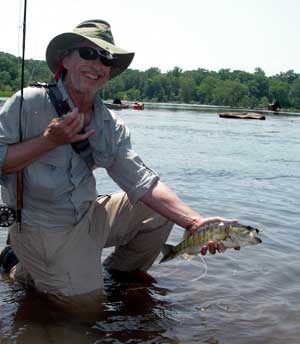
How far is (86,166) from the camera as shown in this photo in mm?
4930

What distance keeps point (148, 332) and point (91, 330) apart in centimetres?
46

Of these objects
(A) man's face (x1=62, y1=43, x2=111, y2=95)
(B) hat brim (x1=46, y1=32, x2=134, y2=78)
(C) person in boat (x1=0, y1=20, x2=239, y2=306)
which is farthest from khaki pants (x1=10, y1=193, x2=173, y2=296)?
(B) hat brim (x1=46, y1=32, x2=134, y2=78)

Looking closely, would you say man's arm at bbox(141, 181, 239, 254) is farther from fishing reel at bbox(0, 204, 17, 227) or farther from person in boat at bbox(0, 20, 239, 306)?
fishing reel at bbox(0, 204, 17, 227)

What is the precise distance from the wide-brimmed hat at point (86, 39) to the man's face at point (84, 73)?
8cm

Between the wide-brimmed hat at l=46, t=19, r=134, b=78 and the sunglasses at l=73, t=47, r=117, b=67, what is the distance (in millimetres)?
41

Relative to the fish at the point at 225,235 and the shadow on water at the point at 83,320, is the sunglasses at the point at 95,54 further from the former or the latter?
the shadow on water at the point at 83,320

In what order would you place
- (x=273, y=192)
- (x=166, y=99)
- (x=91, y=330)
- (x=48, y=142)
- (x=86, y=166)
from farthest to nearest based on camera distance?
1. (x=166, y=99)
2. (x=273, y=192)
3. (x=86, y=166)
4. (x=91, y=330)
5. (x=48, y=142)

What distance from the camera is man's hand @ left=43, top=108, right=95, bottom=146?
13.2 feet

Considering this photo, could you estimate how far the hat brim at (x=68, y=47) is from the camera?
15.1 ft

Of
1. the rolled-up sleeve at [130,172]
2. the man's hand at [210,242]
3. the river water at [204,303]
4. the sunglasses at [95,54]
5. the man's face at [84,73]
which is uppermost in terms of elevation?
the sunglasses at [95,54]

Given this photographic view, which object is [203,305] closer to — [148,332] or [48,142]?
[148,332]

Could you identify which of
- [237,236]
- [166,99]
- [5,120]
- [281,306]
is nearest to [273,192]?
[281,306]

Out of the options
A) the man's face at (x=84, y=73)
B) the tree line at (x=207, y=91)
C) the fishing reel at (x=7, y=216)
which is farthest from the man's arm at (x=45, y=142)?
the tree line at (x=207, y=91)

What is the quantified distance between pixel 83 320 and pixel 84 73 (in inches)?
79.9
